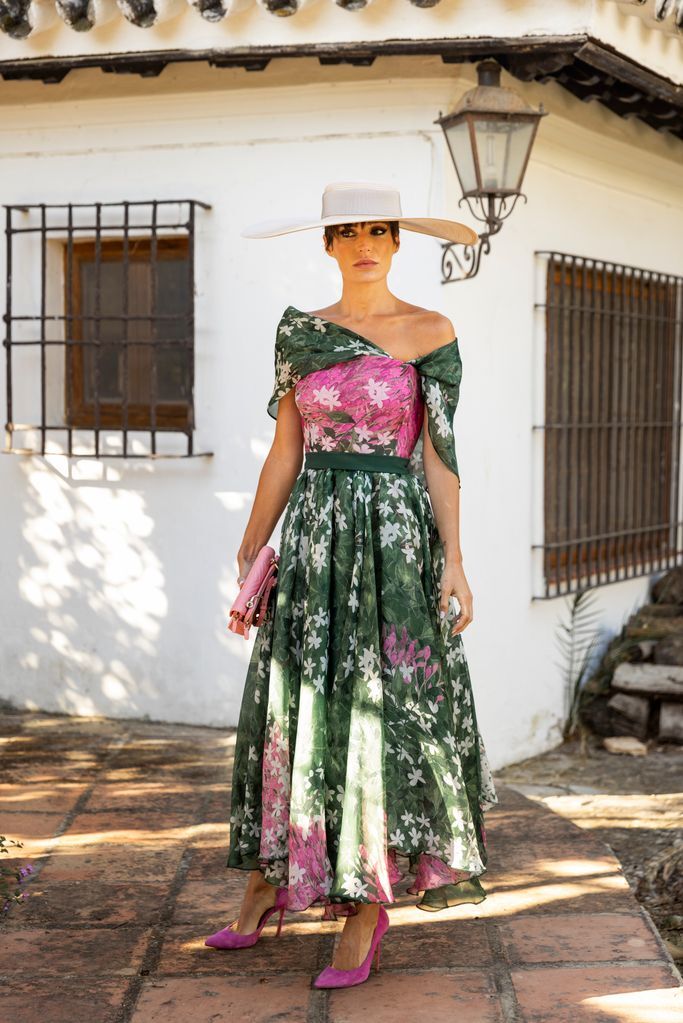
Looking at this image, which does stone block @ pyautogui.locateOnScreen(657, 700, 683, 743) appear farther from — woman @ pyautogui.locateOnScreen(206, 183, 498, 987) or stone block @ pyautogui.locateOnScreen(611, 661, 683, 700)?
woman @ pyautogui.locateOnScreen(206, 183, 498, 987)

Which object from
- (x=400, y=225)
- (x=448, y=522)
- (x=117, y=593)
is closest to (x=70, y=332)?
(x=117, y=593)

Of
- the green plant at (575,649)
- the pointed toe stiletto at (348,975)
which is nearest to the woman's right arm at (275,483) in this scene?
the pointed toe stiletto at (348,975)

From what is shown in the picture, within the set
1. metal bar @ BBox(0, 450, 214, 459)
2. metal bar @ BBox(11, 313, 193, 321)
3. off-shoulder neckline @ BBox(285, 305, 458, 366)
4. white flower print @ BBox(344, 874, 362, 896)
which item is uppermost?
metal bar @ BBox(11, 313, 193, 321)

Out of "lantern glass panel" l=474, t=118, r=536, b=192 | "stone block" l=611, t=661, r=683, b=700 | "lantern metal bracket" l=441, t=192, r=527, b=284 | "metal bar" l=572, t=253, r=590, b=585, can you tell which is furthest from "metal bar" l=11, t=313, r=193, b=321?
"stone block" l=611, t=661, r=683, b=700

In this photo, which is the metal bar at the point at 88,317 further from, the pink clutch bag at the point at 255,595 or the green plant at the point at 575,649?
the pink clutch bag at the point at 255,595

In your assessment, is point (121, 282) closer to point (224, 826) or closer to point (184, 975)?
→ point (224, 826)

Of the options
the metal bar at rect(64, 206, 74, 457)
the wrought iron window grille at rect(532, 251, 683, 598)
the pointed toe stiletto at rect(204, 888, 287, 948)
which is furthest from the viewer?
the wrought iron window grille at rect(532, 251, 683, 598)

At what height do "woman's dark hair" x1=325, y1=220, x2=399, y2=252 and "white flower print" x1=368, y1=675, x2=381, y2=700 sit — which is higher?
"woman's dark hair" x1=325, y1=220, x2=399, y2=252

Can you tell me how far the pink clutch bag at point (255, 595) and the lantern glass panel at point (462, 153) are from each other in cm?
227

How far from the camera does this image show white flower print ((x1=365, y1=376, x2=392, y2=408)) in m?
3.22

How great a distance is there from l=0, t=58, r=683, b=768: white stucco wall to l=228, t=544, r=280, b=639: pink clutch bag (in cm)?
233

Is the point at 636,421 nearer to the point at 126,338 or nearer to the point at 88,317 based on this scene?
the point at 126,338

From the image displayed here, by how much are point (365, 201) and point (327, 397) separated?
19.2 inches

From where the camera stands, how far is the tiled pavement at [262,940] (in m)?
3.08
